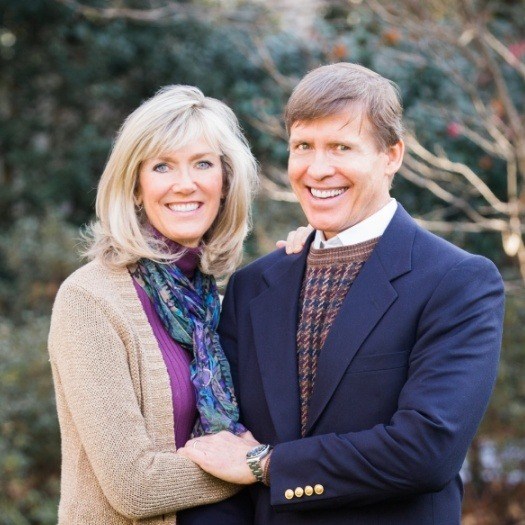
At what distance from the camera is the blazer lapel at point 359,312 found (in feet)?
8.89

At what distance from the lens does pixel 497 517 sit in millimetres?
6695

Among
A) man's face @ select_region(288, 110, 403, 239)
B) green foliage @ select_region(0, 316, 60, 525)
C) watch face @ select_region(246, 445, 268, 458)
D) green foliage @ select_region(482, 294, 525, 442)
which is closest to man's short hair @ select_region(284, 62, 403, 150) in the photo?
man's face @ select_region(288, 110, 403, 239)

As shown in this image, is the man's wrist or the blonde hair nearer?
the man's wrist

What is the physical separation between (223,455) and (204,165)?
3.30ft

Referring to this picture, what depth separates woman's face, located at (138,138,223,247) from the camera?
307cm

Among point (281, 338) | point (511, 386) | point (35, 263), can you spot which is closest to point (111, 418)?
point (281, 338)

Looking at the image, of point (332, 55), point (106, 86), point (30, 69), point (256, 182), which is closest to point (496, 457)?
point (332, 55)

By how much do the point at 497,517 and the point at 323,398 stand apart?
4.51 metres

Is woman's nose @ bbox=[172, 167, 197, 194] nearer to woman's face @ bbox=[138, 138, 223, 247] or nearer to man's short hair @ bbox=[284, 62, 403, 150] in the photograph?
woman's face @ bbox=[138, 138, 223, 247]

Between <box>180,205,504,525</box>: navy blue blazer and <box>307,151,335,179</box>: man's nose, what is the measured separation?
26 centimetres

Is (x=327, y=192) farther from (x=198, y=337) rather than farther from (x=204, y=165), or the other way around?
(x=198, y=337)

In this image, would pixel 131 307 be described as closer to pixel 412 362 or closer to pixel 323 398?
pixel 323 398

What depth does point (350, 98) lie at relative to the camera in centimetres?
278

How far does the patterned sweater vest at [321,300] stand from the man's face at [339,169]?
3.6 inches
